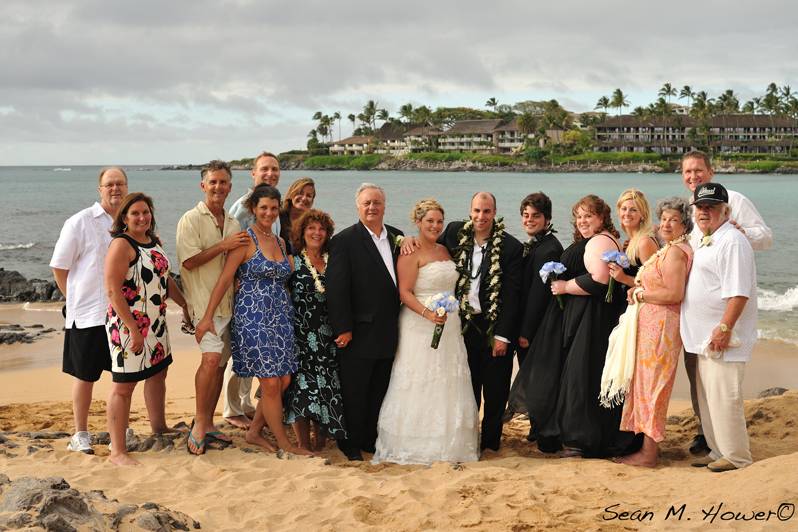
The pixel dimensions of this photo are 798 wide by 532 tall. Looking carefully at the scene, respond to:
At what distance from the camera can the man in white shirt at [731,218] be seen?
6250 mm

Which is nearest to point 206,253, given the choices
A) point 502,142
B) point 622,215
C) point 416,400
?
point 416,400

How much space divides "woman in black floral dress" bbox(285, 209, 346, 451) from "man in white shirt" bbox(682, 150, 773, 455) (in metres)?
3.05

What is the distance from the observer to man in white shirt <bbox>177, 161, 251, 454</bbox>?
Result: 6.08 meters

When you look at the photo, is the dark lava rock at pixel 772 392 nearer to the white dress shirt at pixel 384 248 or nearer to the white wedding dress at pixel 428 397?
the white wedding dress at pixel 428 397

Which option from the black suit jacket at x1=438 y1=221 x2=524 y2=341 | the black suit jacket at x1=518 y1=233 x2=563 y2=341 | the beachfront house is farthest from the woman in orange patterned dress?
the beachfront house

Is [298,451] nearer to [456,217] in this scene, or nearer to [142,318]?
[142,318]

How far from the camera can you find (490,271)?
6.41 meters

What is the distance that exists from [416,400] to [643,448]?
6.18 feet

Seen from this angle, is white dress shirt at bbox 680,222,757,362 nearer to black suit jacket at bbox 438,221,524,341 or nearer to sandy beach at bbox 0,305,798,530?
sandy beach at bbox 0,305,798,530

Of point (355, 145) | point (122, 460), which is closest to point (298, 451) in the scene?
point (122, 460)

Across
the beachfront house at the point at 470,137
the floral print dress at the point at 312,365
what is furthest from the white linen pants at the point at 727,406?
the beachfront house at the point at 470,137

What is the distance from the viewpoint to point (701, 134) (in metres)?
111

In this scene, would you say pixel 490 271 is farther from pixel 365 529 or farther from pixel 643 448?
pixel 365 529

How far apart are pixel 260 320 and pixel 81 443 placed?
183cm
